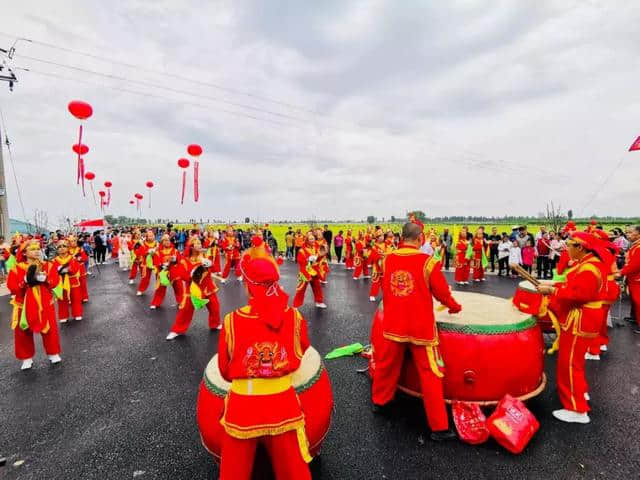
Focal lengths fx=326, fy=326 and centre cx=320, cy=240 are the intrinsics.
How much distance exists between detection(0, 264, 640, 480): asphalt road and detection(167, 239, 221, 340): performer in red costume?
50 cm

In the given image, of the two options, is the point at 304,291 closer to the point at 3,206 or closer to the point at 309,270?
the point at 309,270

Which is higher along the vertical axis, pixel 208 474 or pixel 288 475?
pixel 288 475

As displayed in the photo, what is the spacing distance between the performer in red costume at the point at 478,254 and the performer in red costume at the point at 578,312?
8.47 meters

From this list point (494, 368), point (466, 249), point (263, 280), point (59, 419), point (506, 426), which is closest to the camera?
point (263, 280)

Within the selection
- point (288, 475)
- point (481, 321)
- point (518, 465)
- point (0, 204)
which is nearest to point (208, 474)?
point (288, 475)

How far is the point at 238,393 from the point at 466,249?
434 inches

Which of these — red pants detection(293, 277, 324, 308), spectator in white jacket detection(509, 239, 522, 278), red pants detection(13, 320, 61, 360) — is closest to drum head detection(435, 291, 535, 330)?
red pants detection(293, 277, 324, 308)

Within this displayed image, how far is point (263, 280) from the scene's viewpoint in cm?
188

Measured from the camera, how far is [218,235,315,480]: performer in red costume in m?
1.88

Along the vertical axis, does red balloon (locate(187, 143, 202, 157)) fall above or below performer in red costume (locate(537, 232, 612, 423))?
above

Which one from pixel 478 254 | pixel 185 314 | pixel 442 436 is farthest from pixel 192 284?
pixel 478 254

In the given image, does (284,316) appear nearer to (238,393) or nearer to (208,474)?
(238,393)

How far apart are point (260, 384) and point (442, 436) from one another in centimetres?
215

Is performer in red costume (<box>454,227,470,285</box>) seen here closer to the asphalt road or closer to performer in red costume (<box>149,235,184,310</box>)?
the asphalt road
